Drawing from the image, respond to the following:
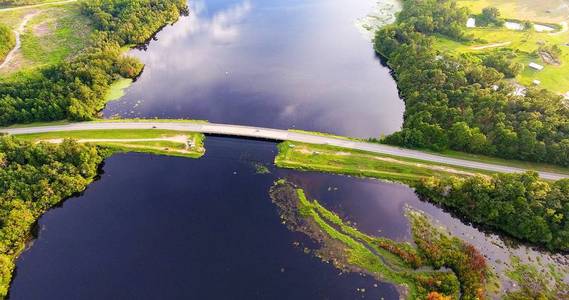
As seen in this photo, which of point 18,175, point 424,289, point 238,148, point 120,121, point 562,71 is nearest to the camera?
point 424,289

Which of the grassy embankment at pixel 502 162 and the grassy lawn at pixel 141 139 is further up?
the grassy embankment at pixel 502 162

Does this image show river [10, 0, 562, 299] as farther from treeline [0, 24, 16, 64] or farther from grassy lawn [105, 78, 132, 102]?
treeline [0, 24, 16, 64]

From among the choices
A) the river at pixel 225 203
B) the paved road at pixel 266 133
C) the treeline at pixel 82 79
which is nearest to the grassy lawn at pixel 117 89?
the treeline at pixel 82 79

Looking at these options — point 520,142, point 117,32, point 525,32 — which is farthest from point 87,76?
point 525,32

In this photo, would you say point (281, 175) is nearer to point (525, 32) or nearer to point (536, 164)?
point (536, 164)

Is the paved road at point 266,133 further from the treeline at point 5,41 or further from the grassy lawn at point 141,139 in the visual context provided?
the treeline at point 5,41

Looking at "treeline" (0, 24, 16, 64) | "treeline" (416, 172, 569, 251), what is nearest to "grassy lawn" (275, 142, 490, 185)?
"treeline" (416, 172, 569, 251)
